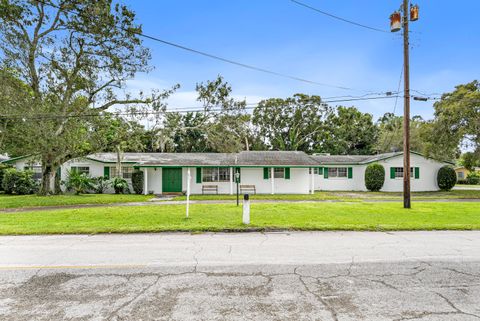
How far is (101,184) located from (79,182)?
186 cm

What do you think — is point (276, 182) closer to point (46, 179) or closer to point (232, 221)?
point (232, 221)

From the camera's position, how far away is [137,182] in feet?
72.6

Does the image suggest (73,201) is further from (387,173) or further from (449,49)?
(387,173)

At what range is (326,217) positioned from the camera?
10852 millimetres

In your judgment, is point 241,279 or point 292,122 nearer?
point 241,279

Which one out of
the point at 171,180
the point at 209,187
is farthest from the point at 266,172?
the point at 171,180

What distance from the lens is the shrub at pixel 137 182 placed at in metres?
22.1

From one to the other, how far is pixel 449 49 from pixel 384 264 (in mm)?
14704


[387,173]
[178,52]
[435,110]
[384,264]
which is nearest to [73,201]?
[178,52]

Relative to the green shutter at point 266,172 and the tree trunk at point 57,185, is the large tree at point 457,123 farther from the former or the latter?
the tree trunk at point 57,185

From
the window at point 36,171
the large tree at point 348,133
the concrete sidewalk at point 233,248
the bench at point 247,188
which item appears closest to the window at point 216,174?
the bench at point 247,188

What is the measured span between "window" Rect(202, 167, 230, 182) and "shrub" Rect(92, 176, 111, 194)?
23.8 feet

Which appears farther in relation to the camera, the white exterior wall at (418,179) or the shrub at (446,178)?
the white exterior wall at (418,179)

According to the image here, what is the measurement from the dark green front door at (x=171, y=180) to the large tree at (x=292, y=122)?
23.3 m
